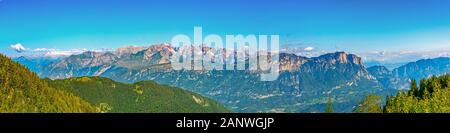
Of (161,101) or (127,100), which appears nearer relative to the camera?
(127,100)

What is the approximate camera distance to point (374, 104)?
2372cm
